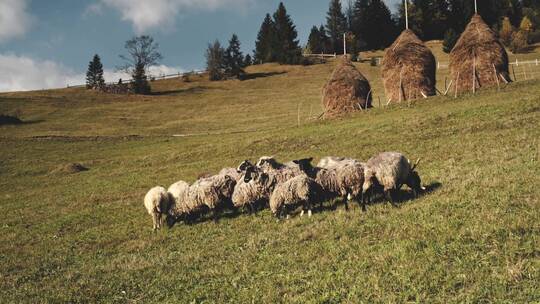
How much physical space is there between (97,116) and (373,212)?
2525 inches

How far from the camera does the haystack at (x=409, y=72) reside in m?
36.4

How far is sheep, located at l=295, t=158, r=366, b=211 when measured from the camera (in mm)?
13148

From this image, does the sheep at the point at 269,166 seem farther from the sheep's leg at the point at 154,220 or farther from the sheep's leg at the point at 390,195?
the sheep's leg at the point at 154,220

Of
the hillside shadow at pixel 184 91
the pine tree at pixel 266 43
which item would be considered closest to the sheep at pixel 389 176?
the hillside shadow at pixel 184 91

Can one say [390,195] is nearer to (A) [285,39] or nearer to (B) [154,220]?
(B) [154,220]

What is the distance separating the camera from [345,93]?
128 feet

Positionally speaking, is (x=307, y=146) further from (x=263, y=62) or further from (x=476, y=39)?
(x=263, y=62)

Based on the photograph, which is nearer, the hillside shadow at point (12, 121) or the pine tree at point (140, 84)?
the hillside shadow at point (12, 121)

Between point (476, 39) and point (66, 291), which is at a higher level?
point (476, 39)

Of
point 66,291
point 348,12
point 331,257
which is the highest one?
point 348,12

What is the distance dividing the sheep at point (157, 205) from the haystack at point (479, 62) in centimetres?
2492

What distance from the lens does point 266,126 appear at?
163 feet

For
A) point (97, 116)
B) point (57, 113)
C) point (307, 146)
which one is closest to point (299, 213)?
point (307, 146)

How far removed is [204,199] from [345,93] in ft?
85.2
